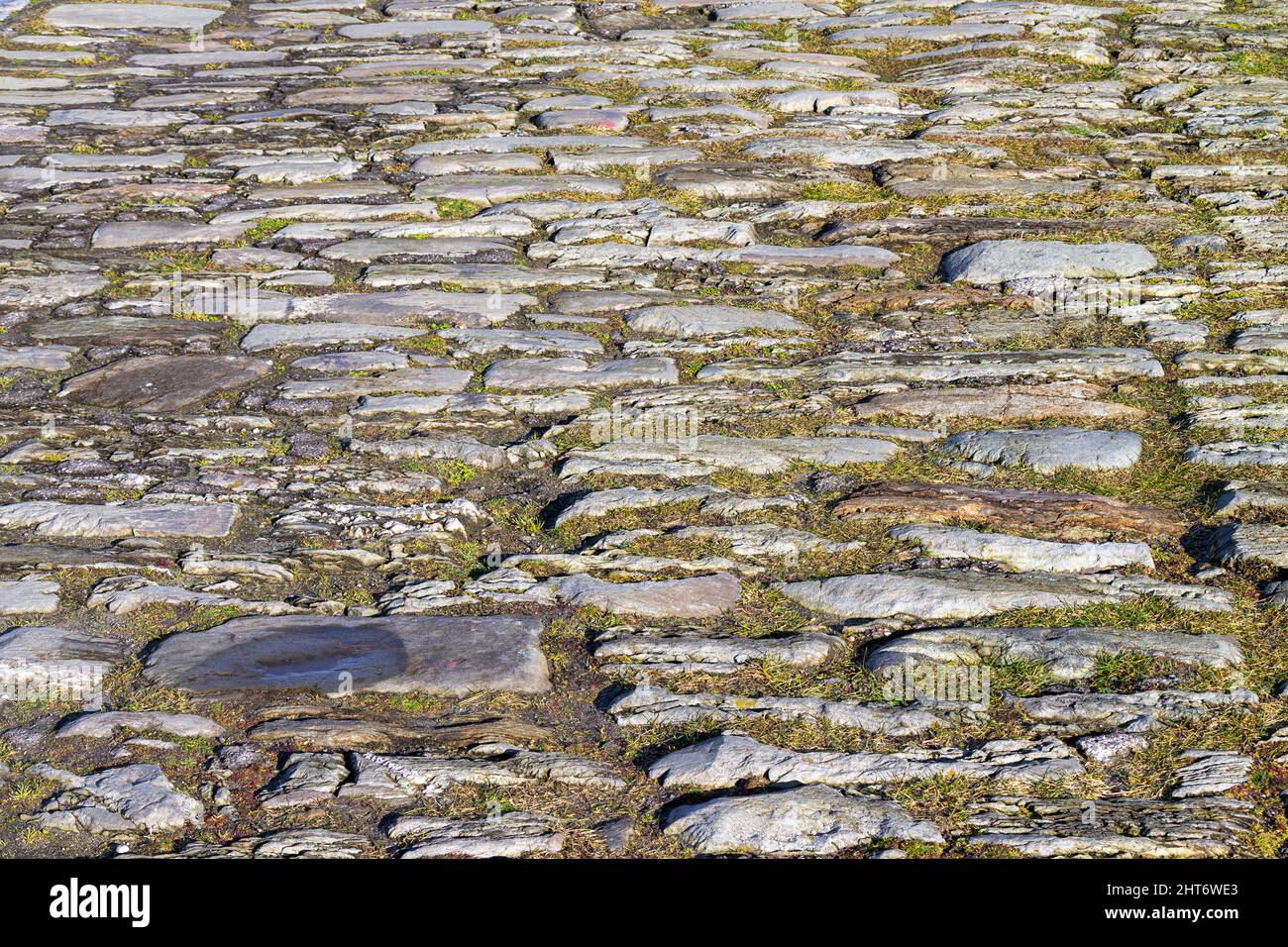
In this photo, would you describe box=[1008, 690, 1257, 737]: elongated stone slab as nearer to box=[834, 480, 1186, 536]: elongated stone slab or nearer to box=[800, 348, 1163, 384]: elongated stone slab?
box=[834, 480, 1186, 536]: elongated stone slab

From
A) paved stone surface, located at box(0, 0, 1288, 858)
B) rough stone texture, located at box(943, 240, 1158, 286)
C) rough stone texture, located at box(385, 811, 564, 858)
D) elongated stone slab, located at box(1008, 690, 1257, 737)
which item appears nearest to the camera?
rough stone texture, located at box(385, 811, 564, 858)

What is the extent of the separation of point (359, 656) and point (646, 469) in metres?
1.16

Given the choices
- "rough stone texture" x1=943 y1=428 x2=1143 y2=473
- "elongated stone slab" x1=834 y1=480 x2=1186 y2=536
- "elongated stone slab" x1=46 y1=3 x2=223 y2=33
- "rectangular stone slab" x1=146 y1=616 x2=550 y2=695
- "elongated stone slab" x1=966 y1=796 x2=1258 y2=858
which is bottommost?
"elongated stone slab" x1=966 y1=796 x2=1258 y2=858

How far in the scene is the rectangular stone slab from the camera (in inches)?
112

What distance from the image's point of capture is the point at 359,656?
2924mm

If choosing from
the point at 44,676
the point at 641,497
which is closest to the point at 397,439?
the point at 641,497

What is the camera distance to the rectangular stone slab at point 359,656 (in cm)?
284

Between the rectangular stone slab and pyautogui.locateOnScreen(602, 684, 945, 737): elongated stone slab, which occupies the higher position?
the rectangular stone slab

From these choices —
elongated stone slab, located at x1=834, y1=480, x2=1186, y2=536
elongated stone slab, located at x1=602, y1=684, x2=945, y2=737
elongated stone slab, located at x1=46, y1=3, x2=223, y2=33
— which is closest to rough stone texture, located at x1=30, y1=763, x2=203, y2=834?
elongated stone slab, located at x1=602, y1=684, x2=945, y2=737

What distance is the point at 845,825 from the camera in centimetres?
240

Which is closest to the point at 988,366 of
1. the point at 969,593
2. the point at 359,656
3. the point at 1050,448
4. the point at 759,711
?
the point at 1050,448

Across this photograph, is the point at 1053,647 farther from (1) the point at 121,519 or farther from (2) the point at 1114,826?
(1) the point at 121,519

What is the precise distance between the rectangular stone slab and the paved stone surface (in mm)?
13

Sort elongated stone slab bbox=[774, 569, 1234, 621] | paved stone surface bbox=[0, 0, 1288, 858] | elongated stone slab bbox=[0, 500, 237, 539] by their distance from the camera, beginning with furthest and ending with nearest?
1. elongated stone slab bbox=[0, 500, 237, 539]
2. elongated stone slab bbox=[774, 569, 1234, 621]
3. paved stone surface bbox=[0, 0, 1288, 858]
